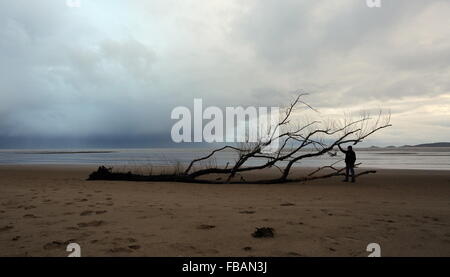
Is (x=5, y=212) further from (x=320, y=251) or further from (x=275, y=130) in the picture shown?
(x=275, y=130)

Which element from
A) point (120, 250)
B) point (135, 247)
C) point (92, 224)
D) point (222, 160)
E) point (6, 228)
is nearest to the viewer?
point (120, 250)

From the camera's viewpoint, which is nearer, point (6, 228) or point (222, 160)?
point (6, 228)

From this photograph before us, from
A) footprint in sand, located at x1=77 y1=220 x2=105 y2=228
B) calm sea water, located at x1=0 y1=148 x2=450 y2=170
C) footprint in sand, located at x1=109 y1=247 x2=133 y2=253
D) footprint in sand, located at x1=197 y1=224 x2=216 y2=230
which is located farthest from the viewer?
calm sea water, located at x1=0 y1=148 x2=450 y2=170

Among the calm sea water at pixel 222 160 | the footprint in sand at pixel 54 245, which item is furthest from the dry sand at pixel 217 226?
the calm sea water at pixel 222 160

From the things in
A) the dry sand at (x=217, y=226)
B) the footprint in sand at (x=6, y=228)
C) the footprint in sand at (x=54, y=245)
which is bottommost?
the dry sand at (x=217, y=226)

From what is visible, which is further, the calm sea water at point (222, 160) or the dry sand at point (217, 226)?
the calm sea water at point (222, 160)

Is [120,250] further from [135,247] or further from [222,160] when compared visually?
[222,160]

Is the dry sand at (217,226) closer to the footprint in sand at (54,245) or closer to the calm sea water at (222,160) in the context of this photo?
the footprint in sand at (54,245)

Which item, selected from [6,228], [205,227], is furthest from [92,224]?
[205,227]

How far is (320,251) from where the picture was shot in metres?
3.87

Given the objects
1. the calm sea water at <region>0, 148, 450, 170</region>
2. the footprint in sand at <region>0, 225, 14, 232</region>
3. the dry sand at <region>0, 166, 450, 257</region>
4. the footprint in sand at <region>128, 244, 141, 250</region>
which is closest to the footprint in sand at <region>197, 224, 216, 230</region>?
the dry sand at <region>0, 166, 450, 257</region>

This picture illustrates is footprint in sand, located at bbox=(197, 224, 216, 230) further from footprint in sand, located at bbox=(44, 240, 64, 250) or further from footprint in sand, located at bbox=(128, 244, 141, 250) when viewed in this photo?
footprint in sand, located at bbox=(44, 240, 64, 250)

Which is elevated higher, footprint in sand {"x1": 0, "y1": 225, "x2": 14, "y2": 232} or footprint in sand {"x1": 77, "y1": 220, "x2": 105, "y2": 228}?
footprint in sand {"x1": 0, "y1": 225, "x2": 14, "y2": 232}
